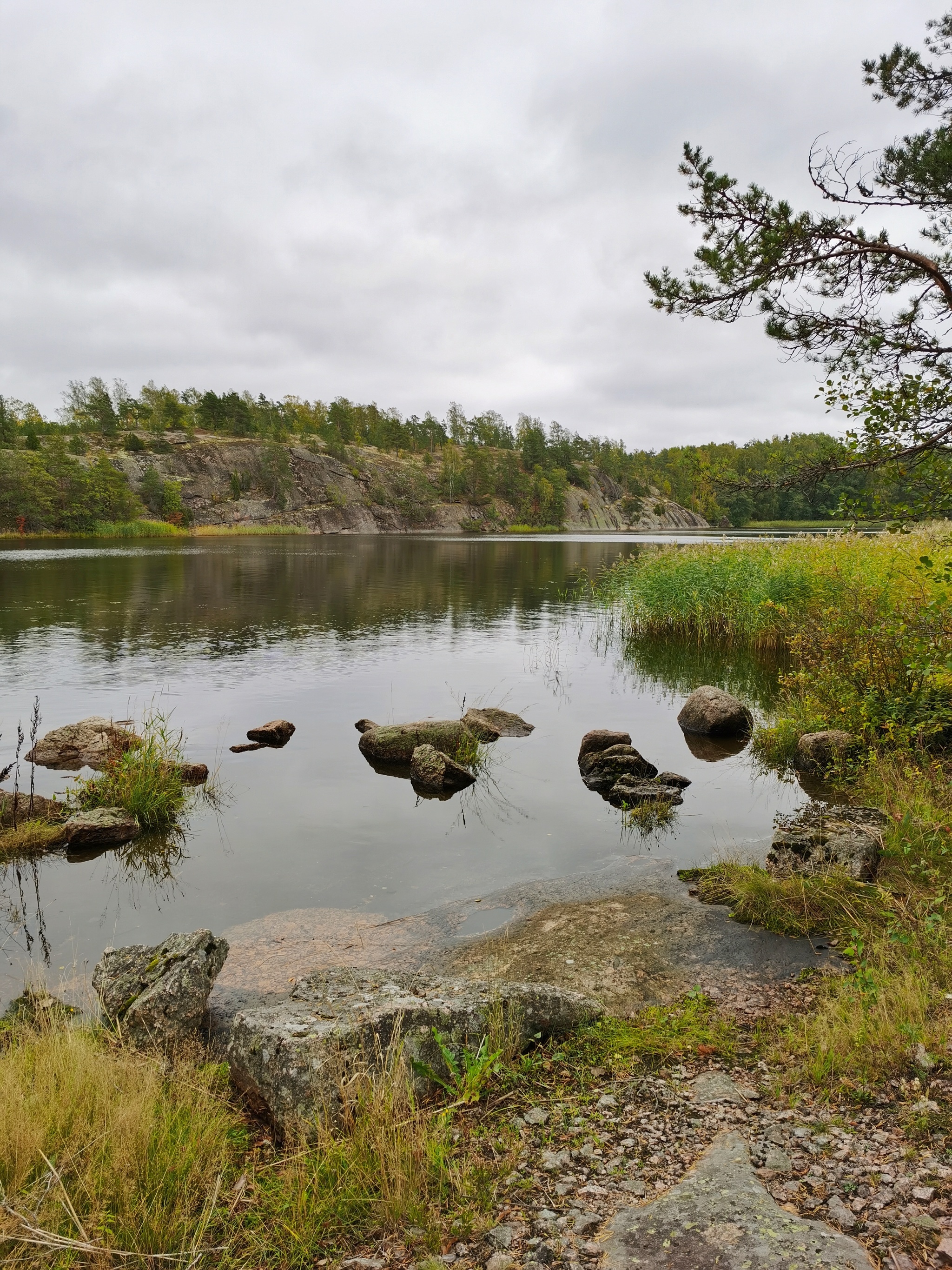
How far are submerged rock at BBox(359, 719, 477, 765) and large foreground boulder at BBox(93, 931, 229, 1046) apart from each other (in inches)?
331

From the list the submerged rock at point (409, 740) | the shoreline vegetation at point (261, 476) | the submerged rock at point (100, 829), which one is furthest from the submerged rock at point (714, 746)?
the shoreline vegetation at point (261, 476)

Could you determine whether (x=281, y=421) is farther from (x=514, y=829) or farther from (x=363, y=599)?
(x=514, y=829)

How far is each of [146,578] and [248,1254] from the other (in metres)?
47.0

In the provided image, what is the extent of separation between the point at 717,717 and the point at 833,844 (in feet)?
28.3

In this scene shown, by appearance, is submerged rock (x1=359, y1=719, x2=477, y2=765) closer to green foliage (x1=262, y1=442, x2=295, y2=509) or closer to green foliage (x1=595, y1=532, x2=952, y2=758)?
green foliage (x1=595, y1=532, x2=952, y2=758)

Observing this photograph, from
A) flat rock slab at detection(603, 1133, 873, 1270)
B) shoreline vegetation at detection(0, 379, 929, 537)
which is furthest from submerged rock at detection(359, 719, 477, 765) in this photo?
shoreline vegetation at detection(0, 379, 929, 537)

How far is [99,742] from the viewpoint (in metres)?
14.4

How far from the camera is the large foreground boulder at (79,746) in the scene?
14031 millimetres

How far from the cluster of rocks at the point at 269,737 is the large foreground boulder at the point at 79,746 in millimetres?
2246

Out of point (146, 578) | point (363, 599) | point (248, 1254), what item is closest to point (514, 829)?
point (248, 1254)

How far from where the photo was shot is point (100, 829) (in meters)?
10.9

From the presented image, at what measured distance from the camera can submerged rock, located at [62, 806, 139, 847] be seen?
35.3 ft

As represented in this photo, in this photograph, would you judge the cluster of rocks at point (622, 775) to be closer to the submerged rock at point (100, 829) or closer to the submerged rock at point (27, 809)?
the submerged rock at point (100, 829)

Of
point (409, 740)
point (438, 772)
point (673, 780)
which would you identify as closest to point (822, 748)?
point (673, 780)
